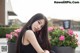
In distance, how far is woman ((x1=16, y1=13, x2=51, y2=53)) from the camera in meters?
3.50

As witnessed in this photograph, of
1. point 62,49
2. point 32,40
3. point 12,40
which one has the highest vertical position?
point 32,40

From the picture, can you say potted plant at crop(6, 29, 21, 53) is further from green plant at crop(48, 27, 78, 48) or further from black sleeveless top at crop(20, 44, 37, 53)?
black sleeveless top at crop(20, 44, 37, 53)

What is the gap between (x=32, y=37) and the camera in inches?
138

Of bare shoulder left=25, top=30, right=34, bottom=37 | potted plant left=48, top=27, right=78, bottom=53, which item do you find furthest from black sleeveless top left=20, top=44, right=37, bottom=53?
potted plant left=48, top=27, right=78, bottom=53

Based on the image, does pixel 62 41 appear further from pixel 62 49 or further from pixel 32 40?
pixel 32 40

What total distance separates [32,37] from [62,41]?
1.77 meters

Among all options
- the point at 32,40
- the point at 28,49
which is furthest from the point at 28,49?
the point at 32,40

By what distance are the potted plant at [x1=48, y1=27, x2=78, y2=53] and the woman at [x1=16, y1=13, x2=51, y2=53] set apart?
58.0 inches

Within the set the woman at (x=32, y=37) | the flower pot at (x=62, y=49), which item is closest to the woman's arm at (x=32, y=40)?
the woman at (x=32, y=37)

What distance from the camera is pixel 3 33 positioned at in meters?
18.6

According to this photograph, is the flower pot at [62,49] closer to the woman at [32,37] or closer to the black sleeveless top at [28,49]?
the woman at [32,37]

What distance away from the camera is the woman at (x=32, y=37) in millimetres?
3504

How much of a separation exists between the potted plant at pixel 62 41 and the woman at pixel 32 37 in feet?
4.83

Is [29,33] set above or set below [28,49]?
above
